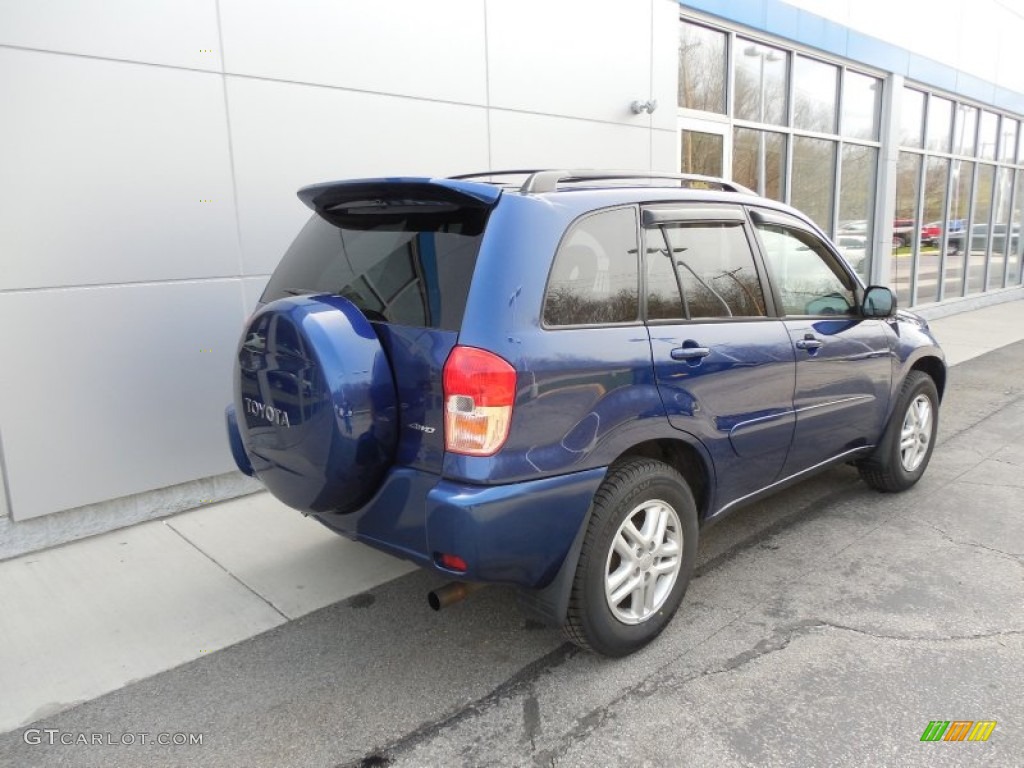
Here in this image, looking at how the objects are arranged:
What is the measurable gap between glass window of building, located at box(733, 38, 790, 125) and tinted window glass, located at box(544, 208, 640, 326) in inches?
283

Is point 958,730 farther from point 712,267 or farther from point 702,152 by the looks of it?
point 702,152

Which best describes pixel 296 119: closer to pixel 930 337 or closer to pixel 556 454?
pixel 556 454

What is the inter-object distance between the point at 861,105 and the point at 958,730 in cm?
1113

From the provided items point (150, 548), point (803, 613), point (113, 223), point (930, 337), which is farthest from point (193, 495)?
point (930, 337)


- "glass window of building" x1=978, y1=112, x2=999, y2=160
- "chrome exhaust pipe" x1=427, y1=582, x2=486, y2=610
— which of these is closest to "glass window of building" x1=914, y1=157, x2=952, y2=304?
"glass window of building" x1=978, y1=112, x2=999, y2=160

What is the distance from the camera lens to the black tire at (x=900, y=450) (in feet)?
15.0

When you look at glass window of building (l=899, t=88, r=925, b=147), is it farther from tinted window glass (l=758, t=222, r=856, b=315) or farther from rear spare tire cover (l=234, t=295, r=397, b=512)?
rear spare tire cover (l=234, t=295, r=397, b=512)

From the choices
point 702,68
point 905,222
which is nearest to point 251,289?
point 702,68

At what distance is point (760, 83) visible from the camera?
378 inches

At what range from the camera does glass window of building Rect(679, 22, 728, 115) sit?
8484mm

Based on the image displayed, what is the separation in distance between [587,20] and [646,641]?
5799 mm

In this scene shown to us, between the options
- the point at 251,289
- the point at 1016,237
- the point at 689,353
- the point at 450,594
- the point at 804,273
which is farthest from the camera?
the point at 1016,237

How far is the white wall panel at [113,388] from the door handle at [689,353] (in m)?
2.96

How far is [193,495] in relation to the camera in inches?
187
